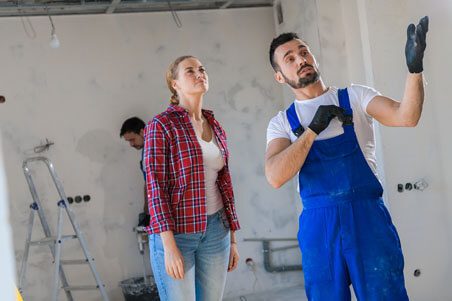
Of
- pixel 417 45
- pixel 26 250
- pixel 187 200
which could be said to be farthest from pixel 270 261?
pixel 417 45

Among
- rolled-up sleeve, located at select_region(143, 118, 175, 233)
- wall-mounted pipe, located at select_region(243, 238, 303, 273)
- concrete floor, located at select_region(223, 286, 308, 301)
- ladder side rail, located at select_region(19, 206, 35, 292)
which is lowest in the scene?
concrete floor, located at select_region(223, 286, 308, 301)

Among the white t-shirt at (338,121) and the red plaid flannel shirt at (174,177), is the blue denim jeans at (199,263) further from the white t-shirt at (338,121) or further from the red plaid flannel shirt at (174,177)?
the white t-shirt at (338,121)

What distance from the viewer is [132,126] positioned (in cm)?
481

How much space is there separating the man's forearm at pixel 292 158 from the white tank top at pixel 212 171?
407mm

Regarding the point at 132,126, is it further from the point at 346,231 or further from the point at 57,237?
the point at 346,231

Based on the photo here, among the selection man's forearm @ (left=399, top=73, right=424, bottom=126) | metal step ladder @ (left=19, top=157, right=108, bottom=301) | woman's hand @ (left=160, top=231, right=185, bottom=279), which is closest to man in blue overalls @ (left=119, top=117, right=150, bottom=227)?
metal step ladder @ (left=19, top=157, right=108, bottom=301)

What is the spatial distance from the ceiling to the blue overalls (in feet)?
10.4

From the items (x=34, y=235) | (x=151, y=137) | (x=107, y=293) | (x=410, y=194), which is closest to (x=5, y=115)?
(x=34, y=235)

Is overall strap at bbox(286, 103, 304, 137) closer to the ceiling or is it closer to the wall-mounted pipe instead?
the ceiling

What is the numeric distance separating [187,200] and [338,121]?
26.9 inches

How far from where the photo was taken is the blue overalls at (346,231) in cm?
192

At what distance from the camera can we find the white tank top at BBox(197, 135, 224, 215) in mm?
2377

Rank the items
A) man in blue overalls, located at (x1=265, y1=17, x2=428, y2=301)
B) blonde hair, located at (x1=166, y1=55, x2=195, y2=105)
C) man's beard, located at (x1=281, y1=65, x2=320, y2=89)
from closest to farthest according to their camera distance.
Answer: man in blue overalls, located at (x1=265, y1=17, x2=428, y2=301), man's beard, located at (x1=281, y1=65, x2=320, y2=89), blonde hair, located at (x1=166, y1=55, x2=195, y2=105)

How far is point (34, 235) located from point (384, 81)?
310cm
